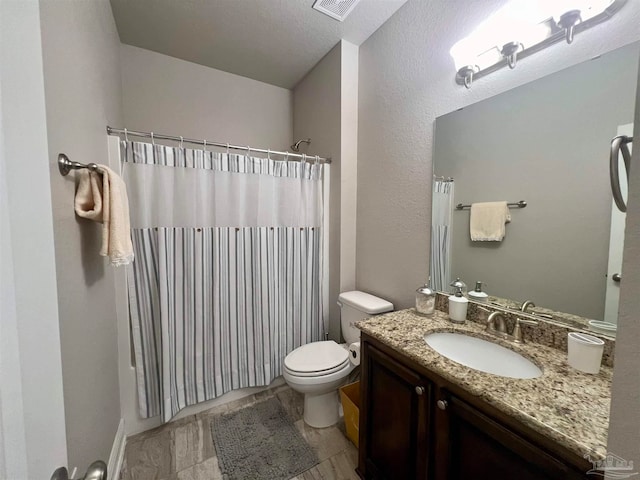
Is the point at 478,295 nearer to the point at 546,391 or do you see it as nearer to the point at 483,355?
the point at 483,355

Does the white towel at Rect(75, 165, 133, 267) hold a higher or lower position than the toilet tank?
higher

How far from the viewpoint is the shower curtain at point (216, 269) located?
62.5 inches

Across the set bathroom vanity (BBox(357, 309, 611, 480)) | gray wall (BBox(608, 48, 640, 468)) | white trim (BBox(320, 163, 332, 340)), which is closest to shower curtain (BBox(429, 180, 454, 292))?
bathroom vanity (BBox(357, 309, 611, 480))

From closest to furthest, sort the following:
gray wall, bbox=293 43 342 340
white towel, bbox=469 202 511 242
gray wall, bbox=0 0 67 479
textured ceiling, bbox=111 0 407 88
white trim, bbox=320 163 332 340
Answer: gray wall, bbox=0 0 67 479 → white towel, bbox=469 202 511 242 → textured ceiling, bbox=111 0 407 88 → gray wall, bbox=293 43 342 340 → white trim, bbox=320 163 332 340

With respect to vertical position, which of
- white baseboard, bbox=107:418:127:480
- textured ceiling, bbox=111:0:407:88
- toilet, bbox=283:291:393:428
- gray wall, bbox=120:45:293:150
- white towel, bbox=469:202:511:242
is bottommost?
white baseboard, bbox=107:418:127:480

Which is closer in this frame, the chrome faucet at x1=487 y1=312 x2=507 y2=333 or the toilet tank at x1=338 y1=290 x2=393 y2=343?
the chrome faucet at x1=487 y1=312 x2=507 y2=333

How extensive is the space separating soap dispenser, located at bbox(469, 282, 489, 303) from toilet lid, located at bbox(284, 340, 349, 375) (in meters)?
0.84

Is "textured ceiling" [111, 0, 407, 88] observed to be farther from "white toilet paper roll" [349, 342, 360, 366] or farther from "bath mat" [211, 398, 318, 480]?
"bath mat" [211, 398, 318, 480]

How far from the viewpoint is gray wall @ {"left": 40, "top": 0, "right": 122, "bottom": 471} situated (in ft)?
2.61

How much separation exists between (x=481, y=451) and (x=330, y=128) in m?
2.06

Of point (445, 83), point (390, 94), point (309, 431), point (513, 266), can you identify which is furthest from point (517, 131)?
point (309, 431)

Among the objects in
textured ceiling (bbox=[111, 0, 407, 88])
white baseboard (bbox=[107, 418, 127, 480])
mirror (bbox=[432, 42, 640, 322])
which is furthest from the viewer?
textured ceiling (bbox=[111, 0, 407, 88])

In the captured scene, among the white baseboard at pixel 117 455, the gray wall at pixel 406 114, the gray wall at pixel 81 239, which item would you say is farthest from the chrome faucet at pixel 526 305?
the white baseboard at pixel 117 455

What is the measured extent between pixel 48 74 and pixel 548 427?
5.46 ft
